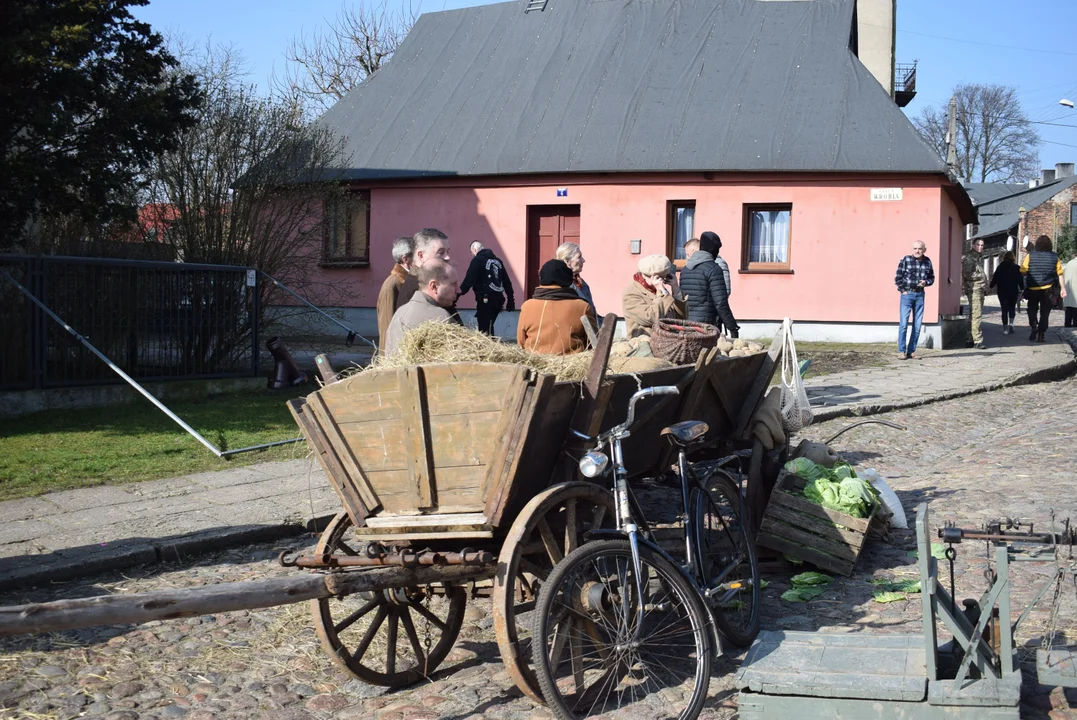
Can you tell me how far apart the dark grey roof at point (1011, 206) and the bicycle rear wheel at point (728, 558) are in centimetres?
7085

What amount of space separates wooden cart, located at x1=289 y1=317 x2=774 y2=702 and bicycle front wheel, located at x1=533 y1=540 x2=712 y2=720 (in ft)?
0.56

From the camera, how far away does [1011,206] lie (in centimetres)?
7506

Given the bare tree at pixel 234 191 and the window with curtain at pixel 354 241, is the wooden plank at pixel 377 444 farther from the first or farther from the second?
the window with curtain at pixel 354 241

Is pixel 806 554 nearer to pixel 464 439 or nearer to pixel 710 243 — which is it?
pixel 464 439

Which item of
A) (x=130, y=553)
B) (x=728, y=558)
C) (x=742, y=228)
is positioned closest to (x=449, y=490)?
(x=728, y=558)

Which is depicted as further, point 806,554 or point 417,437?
point 806,554

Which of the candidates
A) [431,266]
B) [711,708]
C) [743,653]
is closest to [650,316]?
[431,266]

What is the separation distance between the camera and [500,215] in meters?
23.3

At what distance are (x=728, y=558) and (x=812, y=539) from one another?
1.02 m

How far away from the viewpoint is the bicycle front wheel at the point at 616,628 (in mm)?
4012

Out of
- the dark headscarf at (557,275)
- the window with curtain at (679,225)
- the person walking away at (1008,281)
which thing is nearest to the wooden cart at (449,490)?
the dark headscarf at (557,275)

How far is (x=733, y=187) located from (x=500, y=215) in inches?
201

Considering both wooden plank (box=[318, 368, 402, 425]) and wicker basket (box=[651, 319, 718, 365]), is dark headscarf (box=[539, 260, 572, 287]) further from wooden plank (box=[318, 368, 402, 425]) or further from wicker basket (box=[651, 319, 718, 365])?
wooden plank (box=[318, 368, 402, 425])

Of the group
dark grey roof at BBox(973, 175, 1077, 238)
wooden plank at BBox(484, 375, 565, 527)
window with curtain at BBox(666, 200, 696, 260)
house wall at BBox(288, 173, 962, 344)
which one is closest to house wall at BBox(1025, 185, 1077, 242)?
dark grey roof at BBox(973, 175, 1077, 238)
